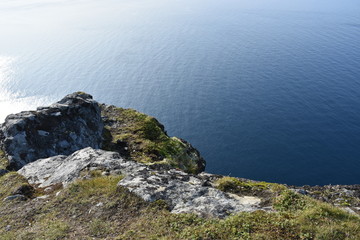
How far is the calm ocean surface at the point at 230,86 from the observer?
301ft

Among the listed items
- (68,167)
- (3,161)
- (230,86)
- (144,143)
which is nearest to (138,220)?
(68,167)

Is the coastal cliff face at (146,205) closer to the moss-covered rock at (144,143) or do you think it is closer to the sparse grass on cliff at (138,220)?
the sparse grass on cliff at (138,220)

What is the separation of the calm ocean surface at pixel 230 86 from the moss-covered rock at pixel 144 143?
46807mm

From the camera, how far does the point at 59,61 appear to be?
158 metres

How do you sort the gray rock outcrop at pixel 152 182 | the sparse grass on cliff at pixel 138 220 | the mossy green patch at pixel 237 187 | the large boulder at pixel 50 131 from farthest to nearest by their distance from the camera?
the large boulder at pixel 50 131 < the mossy green patch at pixel 237 187 < the gray rock outcrop at pixel 152 182 < the sparse grass on cliff at pixel 138 220

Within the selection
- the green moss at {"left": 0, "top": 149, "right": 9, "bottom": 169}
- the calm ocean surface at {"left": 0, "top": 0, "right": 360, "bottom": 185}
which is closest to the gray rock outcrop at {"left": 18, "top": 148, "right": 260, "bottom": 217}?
the green moss at {"left": 0, "top": 149, "right": 9, "bottom": 169}

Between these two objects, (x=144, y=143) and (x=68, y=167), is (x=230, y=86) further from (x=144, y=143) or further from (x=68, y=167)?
(x=68, y=167)

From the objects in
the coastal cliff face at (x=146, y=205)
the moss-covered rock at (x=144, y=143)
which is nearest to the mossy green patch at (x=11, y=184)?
the coastal cliff face at (x=146, y=205)

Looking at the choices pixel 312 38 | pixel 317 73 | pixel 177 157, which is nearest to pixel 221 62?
pixel 317 73

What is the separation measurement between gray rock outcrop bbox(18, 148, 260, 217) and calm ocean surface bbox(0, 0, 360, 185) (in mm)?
67993

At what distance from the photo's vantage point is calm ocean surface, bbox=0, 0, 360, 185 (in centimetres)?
9188

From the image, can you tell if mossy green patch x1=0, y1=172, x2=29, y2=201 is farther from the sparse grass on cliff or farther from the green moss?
the green moss

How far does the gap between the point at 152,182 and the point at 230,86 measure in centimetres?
12195

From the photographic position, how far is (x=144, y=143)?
128 feet
